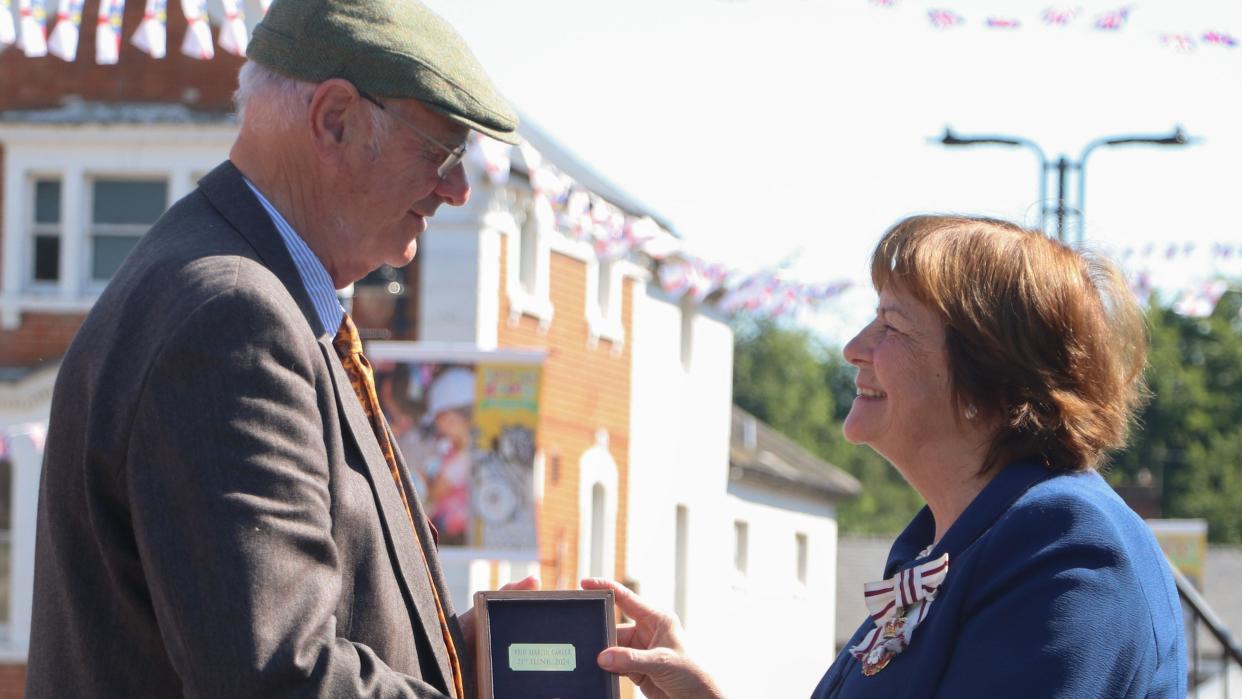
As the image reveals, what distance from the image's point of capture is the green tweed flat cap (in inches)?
113

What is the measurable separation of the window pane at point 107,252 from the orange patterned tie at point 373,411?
20587 mm

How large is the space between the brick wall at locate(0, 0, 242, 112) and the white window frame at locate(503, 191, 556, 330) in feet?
15.2

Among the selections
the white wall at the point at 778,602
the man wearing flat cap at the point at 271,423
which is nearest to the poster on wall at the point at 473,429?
the man wearing flat cap at the point at 271,423

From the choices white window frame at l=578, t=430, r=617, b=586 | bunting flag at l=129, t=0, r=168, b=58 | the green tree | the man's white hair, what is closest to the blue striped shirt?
the man's white hair

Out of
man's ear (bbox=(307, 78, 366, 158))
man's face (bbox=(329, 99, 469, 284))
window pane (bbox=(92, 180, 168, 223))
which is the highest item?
window pane (bbox=(92, 180, 168, 223))

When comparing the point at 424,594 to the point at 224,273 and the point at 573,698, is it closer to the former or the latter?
the point at 573,698

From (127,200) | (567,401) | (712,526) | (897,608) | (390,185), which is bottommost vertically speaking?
(712,526)

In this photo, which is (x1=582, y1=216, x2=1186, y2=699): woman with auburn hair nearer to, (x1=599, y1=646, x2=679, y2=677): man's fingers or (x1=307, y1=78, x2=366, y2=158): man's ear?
(x1=599, y1=646, x2=679, y2=677): man's fingers

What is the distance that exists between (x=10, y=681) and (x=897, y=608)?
21.5 m

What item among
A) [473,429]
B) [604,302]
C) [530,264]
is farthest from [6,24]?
[604,302]

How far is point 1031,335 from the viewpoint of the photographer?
296cm

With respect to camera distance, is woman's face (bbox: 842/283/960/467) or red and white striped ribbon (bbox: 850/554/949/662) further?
woman's face (bbox: 842/283/960/467)

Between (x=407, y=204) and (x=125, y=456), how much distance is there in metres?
0.72

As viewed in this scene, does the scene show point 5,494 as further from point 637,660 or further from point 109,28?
point 637,660
